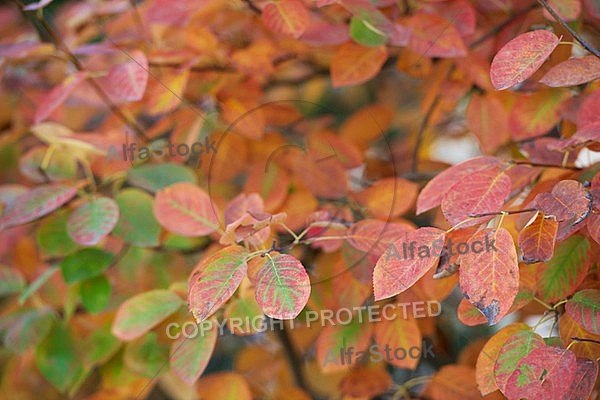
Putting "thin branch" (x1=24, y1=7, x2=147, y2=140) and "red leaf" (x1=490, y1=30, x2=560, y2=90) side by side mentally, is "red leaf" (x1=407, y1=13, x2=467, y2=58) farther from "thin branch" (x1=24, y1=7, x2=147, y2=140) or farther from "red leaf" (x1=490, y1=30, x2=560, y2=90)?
"thin branch" (x1=24, y1=7, x2=147, y2=140)

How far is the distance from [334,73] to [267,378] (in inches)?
17.4

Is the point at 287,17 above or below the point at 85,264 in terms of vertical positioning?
above

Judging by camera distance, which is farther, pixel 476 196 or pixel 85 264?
pixel 85 264

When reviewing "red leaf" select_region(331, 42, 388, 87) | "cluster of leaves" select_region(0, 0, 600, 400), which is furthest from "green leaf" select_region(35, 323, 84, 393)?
"red leaf" select_region(331, 42, 388, 87)

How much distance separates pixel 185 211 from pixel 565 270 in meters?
0.42

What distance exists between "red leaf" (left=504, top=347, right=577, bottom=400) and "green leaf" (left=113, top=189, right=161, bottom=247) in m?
0.47

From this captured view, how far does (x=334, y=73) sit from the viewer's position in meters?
0.84

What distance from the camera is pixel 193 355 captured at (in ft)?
2.33

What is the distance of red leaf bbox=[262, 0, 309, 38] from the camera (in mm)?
769

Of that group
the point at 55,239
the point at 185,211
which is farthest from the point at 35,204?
the point at 185,211

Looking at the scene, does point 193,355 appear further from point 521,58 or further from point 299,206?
point 521,58

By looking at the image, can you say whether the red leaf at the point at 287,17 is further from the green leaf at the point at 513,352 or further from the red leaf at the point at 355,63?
the green leaf at the point at 513,352

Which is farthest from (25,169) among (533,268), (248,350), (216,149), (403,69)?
(533,268)

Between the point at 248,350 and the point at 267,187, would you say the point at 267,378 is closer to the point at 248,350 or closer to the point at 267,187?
the point at 248,350
